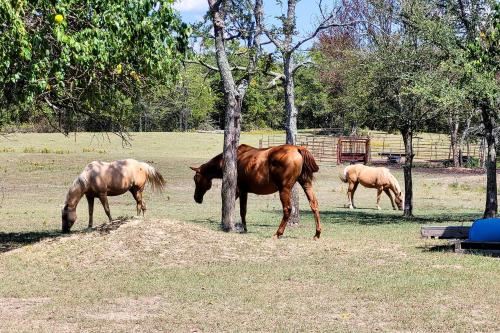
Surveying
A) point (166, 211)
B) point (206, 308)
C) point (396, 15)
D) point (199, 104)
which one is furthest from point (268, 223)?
point (199, 104)

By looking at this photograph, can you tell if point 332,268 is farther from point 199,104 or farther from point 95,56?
point 199,104

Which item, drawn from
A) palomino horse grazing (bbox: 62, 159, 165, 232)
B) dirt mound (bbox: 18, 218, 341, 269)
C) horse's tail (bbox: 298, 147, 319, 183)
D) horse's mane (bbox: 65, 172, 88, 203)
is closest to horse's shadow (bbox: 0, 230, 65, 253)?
palomino horse grazing (bbox: 62, 159, 165, 232)

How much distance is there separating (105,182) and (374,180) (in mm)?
14892

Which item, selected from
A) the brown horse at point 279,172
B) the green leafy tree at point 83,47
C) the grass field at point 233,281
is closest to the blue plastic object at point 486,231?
the grass field at point 233,281

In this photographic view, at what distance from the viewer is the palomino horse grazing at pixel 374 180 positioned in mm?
30734

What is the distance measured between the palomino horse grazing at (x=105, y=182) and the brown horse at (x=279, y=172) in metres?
3.77

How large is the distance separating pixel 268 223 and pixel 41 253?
10183 mm

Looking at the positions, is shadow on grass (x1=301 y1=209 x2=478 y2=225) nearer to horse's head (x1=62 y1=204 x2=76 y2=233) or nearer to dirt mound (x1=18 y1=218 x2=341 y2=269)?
horse's head (x1=62 y1=204 x2=76 y2=233)

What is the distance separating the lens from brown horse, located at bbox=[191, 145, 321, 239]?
624 inches

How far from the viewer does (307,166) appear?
15.9 m

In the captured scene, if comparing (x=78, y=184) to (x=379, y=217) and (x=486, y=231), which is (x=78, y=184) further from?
(x=379, y=217)

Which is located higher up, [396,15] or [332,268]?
[396,15]

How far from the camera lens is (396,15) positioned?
971 inches

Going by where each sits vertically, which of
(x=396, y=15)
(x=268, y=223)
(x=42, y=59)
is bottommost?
(x=268, y=223)
